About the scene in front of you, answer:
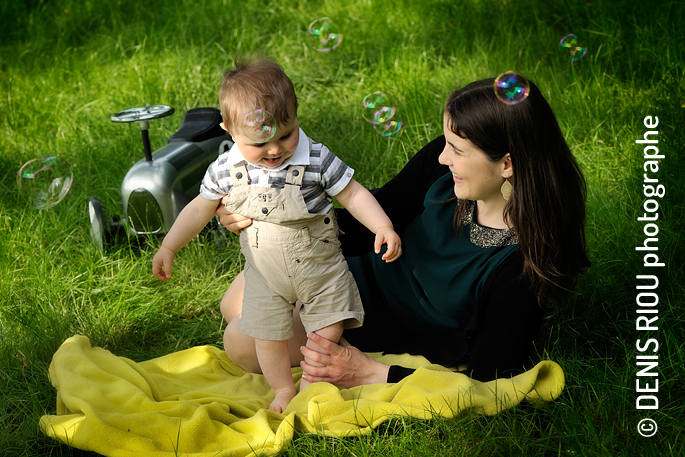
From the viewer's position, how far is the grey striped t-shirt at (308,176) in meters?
2.17

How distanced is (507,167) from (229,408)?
125 centimetres

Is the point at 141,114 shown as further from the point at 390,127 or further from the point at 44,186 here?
the point at 390,127

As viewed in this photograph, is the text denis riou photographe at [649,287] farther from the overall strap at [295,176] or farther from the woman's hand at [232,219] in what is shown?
the woman's hand at [232,219]

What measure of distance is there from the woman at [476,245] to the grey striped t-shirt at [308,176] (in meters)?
0.16

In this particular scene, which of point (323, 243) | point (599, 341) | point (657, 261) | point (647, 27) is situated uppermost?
point (647, 27)

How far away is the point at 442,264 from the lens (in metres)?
2.36

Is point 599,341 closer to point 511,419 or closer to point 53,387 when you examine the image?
point 511,419

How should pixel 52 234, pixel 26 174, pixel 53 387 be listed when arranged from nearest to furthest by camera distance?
pixel 53 387 < pixel 26 174 < pixel 52 234

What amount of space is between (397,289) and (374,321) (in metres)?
0.17

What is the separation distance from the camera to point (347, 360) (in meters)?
2.36

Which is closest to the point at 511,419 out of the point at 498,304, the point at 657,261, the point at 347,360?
the point at 498,304

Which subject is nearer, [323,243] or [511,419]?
[511,419]

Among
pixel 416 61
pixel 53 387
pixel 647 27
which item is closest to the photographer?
pixel 53 387

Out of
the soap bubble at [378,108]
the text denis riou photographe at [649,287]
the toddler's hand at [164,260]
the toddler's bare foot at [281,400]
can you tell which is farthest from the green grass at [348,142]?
the soap bubble at [378,108]
